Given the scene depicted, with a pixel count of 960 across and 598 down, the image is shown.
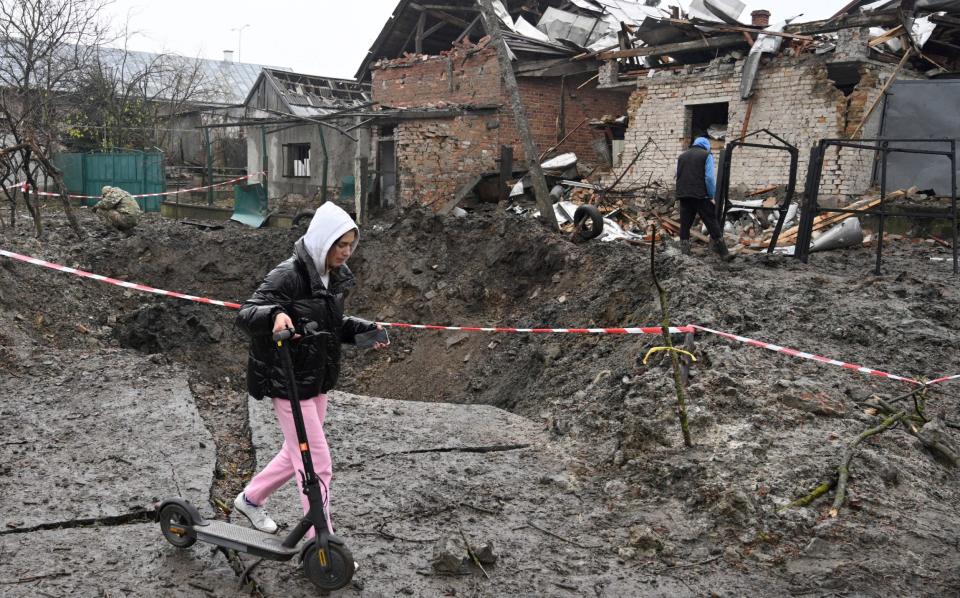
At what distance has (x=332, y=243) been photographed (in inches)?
134

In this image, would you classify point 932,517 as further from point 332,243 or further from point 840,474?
point 332,243

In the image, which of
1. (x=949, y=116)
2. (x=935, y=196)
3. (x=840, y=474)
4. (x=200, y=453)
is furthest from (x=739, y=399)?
(x=949, y=116)

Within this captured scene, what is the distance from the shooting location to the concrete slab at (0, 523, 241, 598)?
324 centimetres

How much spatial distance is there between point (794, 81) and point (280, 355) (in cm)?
1413

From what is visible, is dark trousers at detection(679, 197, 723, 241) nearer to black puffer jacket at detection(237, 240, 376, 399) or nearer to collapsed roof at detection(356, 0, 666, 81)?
black puffer jacket at detection(237, 240, 376, 399)

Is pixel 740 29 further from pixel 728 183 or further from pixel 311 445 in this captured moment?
pixel 311 445

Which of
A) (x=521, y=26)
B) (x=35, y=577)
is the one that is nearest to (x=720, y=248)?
(x=35, y=577)

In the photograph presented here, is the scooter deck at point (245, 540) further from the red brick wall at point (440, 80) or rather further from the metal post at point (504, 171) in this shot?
the red brick wall at point (440, 80)

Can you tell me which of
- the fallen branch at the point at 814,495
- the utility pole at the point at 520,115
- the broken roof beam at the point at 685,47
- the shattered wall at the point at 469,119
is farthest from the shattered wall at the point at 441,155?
the fallen branch at the point at 814,495

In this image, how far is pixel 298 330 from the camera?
3402 millimetres

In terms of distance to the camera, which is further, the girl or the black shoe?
the black shoe

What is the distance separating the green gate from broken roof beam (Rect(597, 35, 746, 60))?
46.1 ft

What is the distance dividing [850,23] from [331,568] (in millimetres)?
14757

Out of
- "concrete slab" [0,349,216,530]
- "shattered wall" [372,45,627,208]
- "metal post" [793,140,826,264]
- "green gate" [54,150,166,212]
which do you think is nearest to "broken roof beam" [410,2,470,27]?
"shattered wall" [372,45,627,208]
